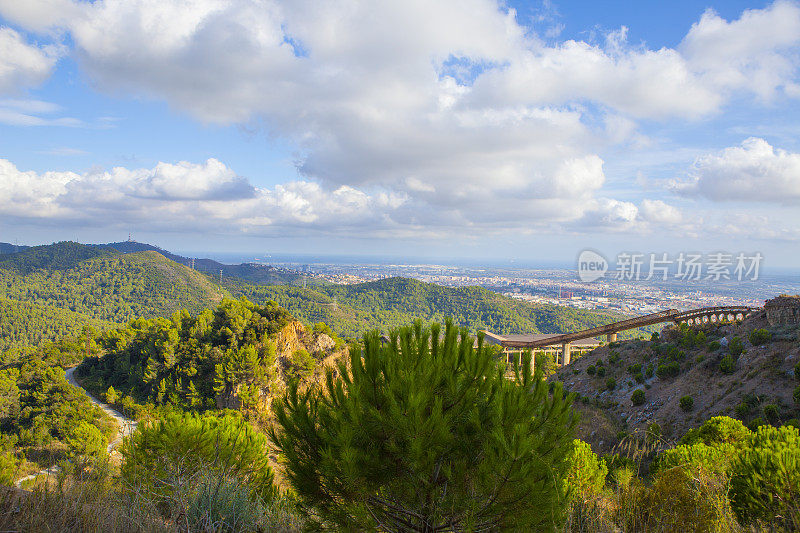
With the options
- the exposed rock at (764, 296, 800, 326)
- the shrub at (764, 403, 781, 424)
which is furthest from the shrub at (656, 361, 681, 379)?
the shrub at (764, 403, 781, 424)

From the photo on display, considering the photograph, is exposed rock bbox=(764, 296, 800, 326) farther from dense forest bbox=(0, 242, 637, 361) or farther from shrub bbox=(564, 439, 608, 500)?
dense forest bbox=(0, 242, 637, 361)

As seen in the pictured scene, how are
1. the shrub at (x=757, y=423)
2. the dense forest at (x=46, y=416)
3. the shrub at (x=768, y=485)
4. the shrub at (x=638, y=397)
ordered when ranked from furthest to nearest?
the dense forest at (x=46, y=416)
the shrub at (x=638, y=397)
the shrub at (x=757, y=423)
the shrub at (x=768, y=485)

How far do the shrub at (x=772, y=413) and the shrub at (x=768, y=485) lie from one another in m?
8.08

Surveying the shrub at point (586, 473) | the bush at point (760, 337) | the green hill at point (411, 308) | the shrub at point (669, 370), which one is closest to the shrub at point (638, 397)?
the shrub at point (669, 370)

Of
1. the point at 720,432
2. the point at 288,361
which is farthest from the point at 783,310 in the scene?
the point at 288,361

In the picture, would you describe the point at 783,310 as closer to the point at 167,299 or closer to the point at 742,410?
the point at 742,410

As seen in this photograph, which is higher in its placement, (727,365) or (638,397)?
(727,365)

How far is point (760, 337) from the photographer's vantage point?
14.6 meters

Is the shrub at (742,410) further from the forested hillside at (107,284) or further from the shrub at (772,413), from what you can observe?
the forested hillside at (107,284)

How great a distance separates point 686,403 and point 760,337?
415cm

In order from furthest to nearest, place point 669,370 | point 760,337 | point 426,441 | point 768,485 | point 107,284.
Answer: point 107,284 < point 669,370 < point 760,337 < point 768,485 < point 426,441

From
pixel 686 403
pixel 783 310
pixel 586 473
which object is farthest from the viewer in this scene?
pixel 783 310

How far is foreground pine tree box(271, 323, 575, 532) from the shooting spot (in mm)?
2959

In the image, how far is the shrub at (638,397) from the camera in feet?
50.8
